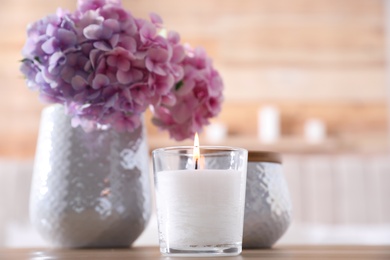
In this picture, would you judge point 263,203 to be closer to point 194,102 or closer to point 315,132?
point 194,102

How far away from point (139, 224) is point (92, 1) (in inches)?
13.3

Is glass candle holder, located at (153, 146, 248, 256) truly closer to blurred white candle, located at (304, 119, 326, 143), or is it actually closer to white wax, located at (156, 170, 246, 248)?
white wax, located at (156, 170, 246, 248)

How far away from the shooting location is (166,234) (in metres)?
0.76

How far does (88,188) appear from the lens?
1018 millimetres

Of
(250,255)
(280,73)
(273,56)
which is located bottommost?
(250,255)

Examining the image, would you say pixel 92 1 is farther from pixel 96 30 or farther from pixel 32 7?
pixel 32 7

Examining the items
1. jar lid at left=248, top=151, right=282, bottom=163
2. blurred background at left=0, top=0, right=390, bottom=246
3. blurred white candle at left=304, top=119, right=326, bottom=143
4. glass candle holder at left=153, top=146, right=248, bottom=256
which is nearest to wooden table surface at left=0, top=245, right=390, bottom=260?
glass candle holder at left=153, top=146, right=248, bottom=256

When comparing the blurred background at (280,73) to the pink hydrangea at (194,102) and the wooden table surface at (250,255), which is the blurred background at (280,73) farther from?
the wooden table surface at (250,255)

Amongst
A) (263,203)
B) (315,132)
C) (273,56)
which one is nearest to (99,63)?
(263,203)

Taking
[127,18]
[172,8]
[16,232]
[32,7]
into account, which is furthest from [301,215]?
[127,18]

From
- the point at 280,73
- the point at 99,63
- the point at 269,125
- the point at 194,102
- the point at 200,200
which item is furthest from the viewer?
the point at 280,73

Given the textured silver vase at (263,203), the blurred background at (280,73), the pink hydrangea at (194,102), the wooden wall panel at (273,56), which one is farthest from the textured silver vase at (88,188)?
the wooden wall panel at (273,56)

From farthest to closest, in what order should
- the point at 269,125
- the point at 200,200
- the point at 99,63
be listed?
the point at 269,125 → the point at 99,63 → the point at 200,200

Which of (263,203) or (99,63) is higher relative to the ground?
(99,63)
